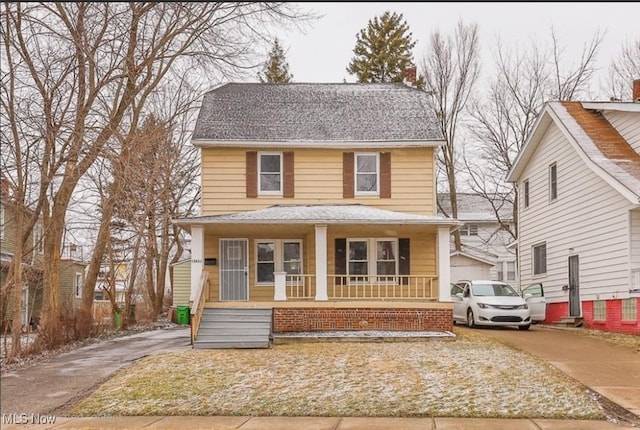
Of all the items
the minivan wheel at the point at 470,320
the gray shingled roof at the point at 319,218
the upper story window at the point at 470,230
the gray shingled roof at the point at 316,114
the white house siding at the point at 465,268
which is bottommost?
the minivan wheel at the point at 470,320

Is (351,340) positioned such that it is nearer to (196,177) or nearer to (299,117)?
(299,117)

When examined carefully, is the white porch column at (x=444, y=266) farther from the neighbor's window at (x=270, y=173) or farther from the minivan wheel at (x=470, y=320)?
the neighbor's window at (x=270, y=173)

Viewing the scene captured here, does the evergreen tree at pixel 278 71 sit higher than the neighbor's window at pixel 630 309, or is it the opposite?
the evergreen tree at pixel 278 71

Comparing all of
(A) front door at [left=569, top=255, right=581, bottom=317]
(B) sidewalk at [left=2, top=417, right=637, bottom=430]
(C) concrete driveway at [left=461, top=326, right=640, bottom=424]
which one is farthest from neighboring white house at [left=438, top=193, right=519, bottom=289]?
(B) sidewalk at [left=2, top=417, right=637, bottom=430]

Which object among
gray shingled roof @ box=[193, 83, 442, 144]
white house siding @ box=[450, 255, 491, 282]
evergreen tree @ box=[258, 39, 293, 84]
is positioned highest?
evergreen tree @ box=[258, 39, 293, 84]

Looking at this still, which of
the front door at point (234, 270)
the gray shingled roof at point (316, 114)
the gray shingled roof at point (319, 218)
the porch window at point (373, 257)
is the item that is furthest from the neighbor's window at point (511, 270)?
the front door at point (234, 270)

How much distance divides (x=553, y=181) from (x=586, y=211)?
318cm

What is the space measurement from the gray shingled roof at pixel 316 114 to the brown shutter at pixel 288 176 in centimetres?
55

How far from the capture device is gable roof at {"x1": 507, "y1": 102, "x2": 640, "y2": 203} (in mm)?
17292

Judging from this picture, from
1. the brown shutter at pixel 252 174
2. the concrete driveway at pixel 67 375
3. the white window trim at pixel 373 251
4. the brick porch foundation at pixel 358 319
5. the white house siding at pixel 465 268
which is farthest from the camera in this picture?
the white house siding at pixel 465 268

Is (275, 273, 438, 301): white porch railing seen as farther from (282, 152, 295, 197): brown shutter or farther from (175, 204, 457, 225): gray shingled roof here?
(282, 152, 295, 197): brown shutter

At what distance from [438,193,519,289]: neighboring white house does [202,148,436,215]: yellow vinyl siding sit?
14747mm

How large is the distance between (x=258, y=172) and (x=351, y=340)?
6764 mm

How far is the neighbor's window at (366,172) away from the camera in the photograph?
21078mm
